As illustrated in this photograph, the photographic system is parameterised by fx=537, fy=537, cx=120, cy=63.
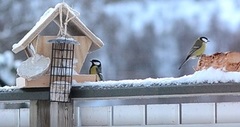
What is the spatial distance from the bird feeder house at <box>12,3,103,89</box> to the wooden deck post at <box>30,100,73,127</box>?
0.21 ft

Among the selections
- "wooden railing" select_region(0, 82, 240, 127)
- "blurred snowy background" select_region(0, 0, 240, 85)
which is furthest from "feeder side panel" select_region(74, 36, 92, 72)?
"blurred snowy background" select_region(0, 0, 240, 85)

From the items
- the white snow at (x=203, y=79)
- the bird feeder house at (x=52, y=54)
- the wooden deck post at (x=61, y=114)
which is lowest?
the wooden deck post at (x=61, y=114)

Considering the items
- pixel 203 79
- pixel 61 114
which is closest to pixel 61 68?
pixel 61 114

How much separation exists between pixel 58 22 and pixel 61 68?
199 mm

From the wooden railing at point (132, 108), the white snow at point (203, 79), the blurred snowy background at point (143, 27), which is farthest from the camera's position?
the blurred snowy background at point (143, 27)

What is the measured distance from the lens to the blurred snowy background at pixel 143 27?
5.62 m

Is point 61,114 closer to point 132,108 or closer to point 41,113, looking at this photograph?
point 41,113

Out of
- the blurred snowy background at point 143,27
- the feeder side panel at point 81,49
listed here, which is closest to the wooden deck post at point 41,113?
the feeder side panel at point 81,49

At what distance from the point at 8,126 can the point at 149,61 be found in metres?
3.65

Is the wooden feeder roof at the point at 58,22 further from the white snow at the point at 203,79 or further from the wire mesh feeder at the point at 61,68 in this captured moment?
the white snow at the point at 203,79

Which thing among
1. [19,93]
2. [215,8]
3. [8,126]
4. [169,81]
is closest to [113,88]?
[169,81]

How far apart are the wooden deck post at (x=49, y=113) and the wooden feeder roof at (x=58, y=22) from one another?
0.23 meters

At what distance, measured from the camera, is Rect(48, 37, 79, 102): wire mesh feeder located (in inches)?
76.9

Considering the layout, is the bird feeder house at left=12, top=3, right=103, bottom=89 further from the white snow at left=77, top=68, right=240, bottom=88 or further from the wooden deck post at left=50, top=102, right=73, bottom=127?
the white snow at left=77, top=68, right=240, bottom=88
